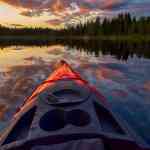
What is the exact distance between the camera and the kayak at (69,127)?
860 centimetres

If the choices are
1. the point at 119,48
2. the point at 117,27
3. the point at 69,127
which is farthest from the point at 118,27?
the point at 69,127

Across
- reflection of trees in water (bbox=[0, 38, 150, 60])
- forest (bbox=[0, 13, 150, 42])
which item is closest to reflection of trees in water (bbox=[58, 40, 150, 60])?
reflection of trees in water (bbox=[0, 38, 150, 60])

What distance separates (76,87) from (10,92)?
24.1ft

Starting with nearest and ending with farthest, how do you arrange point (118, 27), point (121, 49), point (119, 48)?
point (121, 49) → point (119, 48) → point (118, 27)

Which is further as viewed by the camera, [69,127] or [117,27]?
[117,27]

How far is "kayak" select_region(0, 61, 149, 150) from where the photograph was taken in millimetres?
8602

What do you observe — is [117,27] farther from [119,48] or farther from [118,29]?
[119,48]

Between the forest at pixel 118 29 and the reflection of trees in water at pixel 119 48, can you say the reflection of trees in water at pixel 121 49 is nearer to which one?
the reflection of trees in water at pixel 119 48

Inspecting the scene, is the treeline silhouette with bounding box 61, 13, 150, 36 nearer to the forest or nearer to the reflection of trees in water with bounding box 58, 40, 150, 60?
the forest

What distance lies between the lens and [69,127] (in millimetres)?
9258

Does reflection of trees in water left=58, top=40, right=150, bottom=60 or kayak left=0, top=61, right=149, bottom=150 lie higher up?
kayak left=0, top=61, right=149, bottom=150

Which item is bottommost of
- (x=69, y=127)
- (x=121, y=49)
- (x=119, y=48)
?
(x=119, y=48)

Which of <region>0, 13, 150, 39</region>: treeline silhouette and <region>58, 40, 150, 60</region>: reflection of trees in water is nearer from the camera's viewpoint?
<region>58, 40, 150, 60</region>: reflection of trees in water

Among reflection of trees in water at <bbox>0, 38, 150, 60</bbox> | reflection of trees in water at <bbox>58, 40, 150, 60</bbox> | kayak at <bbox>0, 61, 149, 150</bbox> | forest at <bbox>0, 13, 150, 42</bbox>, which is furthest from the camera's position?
forest at <bbox>0, 13, 150, 42</bbox>
